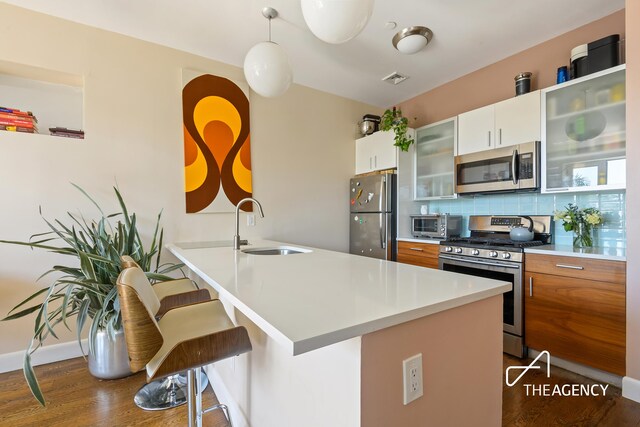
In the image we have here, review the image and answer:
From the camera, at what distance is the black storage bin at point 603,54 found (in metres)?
2.06

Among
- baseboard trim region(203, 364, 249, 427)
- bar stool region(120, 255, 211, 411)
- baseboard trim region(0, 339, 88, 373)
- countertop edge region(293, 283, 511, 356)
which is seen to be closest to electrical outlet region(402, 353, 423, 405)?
countertop edge region(293, 283, 511, 356)

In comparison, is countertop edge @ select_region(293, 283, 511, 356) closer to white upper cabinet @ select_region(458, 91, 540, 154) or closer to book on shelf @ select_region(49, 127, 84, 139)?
white upper cabinet @ select_region(458, 91, 540, 154)

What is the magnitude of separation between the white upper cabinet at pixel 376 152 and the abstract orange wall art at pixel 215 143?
4.89 feet

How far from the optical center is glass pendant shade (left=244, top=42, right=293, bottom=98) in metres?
1.88

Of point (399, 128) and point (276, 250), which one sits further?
point (399, 128)

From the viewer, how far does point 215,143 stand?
2844 mm

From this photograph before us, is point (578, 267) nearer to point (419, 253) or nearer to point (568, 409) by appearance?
point (568, 409)

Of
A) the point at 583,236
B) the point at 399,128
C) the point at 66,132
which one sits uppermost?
the point at 399,128

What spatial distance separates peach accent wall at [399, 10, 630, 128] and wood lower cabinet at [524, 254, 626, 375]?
1.63 m

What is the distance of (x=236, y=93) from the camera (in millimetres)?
2971

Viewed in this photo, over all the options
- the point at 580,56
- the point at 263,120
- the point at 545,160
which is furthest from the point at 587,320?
the point at 263,120

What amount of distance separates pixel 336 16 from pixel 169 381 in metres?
2.37

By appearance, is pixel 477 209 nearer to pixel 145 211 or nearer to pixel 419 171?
pixel 419 171

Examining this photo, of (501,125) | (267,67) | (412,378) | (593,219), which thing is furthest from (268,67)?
(593,219)
